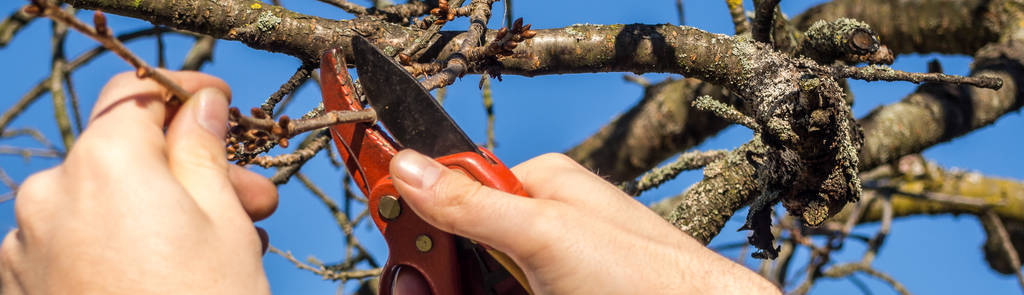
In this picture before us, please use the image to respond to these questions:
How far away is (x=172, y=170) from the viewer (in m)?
0.88

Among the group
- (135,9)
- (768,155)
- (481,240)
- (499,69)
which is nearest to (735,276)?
(481,240)

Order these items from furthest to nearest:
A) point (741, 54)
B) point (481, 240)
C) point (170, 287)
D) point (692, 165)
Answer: point (692, 165) < point (741, 54) < point (481, 240) < point (170, 287)

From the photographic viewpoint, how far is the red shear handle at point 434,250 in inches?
46.8

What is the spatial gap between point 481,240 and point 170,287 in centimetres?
46

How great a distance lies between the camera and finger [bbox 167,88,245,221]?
88cm

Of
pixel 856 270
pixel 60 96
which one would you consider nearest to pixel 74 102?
pixel 60 96

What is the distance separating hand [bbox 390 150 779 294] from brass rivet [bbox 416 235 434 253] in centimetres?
14

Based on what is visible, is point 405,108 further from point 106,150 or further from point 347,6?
point 347,6

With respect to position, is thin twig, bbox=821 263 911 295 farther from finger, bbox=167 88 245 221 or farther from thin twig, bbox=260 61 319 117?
finger, bbox=167 88 245 221

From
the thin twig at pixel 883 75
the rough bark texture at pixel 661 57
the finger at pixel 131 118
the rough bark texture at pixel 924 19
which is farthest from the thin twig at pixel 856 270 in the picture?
the finger at pixel 131 118

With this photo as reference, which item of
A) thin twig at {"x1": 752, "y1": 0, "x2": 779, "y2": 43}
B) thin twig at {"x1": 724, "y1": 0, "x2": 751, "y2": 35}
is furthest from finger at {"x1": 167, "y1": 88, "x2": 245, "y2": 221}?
thin twig at {"x1": 724, "y1": 0, "x2": 751, "y2": 35}

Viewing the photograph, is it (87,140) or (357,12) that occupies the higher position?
(357,12)

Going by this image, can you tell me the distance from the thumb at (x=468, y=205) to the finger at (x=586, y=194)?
9 cm

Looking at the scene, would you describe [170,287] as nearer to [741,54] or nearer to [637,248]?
[637,248]
